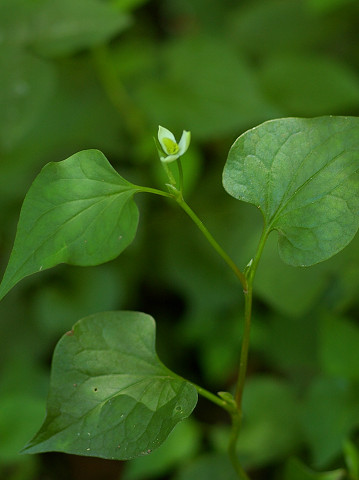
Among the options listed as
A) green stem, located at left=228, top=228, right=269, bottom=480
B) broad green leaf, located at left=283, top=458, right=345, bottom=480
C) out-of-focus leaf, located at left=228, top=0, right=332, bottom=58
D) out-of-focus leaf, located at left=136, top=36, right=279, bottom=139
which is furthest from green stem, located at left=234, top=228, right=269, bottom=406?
out-of-focus leaf, located at left=228, top=0, right=332, bottom=58

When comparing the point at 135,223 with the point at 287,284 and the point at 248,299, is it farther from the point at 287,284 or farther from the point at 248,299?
the point at 287,284

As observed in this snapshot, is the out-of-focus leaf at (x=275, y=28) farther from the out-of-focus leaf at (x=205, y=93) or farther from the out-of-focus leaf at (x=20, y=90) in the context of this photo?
the out-of-focus leaf at (x=20, y=90)

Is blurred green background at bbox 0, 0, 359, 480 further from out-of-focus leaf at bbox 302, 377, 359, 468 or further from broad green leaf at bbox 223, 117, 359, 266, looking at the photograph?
broad green leaf at bbox 223, 117, 359, 266

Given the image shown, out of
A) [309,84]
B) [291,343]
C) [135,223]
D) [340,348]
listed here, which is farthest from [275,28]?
[135,223]

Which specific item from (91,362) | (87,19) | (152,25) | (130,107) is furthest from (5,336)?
(152,25)

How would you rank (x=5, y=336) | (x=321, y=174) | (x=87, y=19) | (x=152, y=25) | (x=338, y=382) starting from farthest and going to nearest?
(x=152, y=25)
(x=5, y=336)
(x=87, y=19)
(x=338, y=382)
(x=321, y=174)

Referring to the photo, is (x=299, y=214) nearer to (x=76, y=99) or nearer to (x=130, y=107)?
(x=130, y=107)
